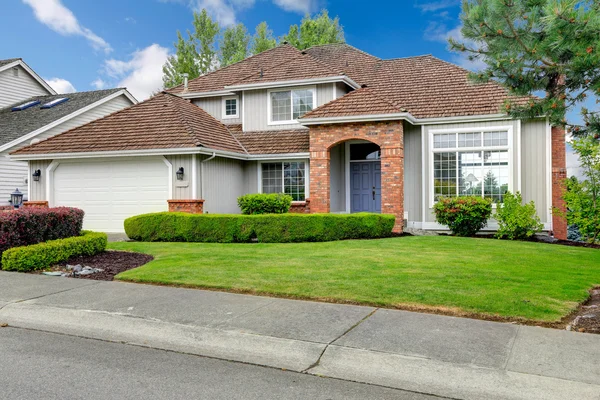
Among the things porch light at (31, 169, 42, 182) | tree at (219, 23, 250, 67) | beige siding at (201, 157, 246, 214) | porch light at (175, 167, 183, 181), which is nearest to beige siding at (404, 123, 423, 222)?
beige siding at (201, 157, 246, 214)

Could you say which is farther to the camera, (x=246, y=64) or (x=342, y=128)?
(x=246, y=64)

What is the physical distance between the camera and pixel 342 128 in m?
16.8

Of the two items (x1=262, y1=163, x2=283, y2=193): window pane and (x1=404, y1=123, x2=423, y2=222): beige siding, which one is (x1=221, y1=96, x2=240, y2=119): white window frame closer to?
(x1=262, y1=163, x2=283, y2=193): window pane

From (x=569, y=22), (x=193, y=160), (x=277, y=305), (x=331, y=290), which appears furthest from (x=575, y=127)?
(x=193, y=160)

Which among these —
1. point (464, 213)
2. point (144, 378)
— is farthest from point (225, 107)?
point (144, 378)

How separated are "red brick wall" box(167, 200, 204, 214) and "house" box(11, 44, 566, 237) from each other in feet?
0.13

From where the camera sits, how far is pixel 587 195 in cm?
1430

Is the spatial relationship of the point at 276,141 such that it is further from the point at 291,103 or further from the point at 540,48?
the point at 540,48

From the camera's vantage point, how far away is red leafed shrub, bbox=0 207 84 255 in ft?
32.9

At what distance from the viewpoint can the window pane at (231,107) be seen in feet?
70.1

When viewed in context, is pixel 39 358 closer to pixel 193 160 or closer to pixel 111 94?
pixel 193 160

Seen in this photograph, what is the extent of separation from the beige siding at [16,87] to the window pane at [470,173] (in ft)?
83.6

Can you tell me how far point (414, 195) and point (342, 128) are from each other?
3409mm

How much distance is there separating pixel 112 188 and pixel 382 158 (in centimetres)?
947
